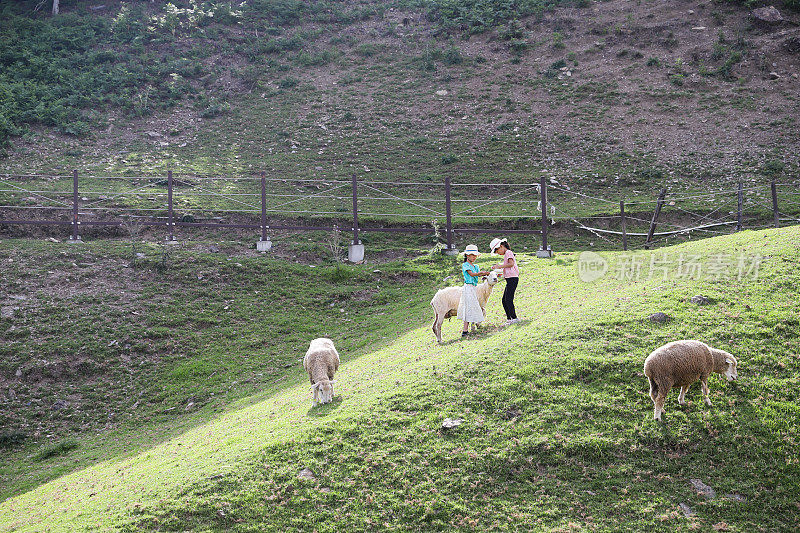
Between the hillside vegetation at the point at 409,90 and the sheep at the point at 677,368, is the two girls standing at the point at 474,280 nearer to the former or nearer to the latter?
the sheep at the point at 677,368

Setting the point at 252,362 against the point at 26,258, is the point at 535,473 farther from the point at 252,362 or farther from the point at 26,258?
the point at 26,258

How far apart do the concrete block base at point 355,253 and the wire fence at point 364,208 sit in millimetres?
307

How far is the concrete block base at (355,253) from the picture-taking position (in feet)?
66.9

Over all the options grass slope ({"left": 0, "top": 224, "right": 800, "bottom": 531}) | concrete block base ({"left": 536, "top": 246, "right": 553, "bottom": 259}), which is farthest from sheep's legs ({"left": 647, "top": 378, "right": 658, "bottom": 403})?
concrete block base ({"left": 536, "top": 246, "right": 553, "bottom": 259})

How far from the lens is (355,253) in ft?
67.2

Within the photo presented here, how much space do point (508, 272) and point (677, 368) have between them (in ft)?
14.1

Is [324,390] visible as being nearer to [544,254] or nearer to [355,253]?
[355,253]

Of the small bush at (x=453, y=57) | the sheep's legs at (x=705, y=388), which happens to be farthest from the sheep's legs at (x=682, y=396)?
the small bush at (x=453, y=57)

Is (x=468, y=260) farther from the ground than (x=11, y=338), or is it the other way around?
(x=468, y=260)

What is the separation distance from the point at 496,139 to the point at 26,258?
22.4m

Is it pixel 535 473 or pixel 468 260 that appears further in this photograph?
pixel 468 260

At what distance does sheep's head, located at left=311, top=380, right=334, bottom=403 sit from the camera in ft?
33.2

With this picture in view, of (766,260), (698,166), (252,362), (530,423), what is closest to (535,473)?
(530,423)

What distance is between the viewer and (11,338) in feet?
48.3
